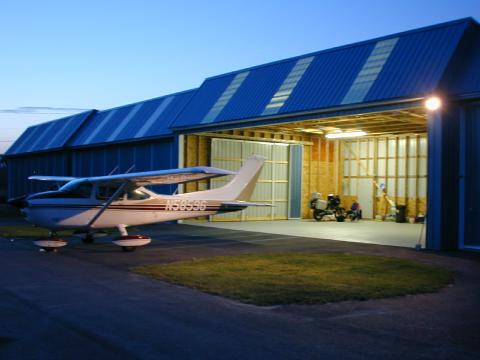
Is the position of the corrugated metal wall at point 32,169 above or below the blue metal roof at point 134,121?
below

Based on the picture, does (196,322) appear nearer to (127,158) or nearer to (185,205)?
(185,205)

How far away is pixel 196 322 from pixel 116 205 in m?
8.98

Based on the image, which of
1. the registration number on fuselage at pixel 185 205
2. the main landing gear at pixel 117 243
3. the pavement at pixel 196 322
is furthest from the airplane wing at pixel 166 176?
the pavement at pixel 196 322

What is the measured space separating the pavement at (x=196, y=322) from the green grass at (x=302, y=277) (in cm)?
36

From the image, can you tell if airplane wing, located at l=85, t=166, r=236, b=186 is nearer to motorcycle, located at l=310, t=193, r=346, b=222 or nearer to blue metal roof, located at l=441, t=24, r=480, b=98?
blue metal roof, located at l=441, t=24, r=480, b=98

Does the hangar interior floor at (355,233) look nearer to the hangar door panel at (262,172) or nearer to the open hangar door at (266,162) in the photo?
the hangar door panel at (262,172)

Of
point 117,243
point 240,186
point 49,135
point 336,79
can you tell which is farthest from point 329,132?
point 49,135

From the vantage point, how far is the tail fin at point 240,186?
1728 centimetres

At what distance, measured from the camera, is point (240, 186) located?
706 inches

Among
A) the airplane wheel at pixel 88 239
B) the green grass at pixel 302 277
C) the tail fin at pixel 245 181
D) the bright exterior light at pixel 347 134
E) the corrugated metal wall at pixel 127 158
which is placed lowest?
the green grass at pixel 302 277

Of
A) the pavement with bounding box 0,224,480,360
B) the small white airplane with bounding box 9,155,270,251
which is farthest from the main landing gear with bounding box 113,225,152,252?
the pavement with bounding box 0,224,480,360

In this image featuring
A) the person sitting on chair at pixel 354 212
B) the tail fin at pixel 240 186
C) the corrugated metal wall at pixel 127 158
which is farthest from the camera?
the person sitting on chair at pixel 354 212

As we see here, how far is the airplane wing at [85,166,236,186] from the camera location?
1319cm

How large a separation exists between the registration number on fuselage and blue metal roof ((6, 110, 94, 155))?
71.5 feet
